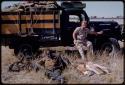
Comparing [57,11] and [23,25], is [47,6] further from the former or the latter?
[23,25]

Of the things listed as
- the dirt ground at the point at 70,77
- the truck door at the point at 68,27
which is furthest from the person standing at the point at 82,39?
the dirt ground at the point at 70,77

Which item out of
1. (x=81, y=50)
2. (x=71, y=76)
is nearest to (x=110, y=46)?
(x=81, y=50)

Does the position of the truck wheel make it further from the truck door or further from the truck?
the truck door

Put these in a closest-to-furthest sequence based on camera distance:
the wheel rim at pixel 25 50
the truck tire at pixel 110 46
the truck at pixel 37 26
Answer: the wheel rim at pixel 25 50
the truck at pixel 37 26
the truck tire at pixel 110 46

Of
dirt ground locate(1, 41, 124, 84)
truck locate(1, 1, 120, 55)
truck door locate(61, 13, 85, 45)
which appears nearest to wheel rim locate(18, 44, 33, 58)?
truck locate(1, 1, 120, 55)

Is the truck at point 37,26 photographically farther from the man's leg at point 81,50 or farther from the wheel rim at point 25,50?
the man's leg at point 81,50

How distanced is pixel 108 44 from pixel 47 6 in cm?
260

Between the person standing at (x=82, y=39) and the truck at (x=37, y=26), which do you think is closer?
the person standing at (x=82, y=39)

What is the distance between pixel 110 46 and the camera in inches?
433

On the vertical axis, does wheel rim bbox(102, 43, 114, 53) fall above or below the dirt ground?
below

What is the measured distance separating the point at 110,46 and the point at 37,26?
2.75m

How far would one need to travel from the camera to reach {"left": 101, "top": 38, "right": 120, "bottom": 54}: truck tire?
429 inches

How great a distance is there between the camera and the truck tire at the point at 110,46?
429 inches

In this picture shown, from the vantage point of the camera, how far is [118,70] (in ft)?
27.0
